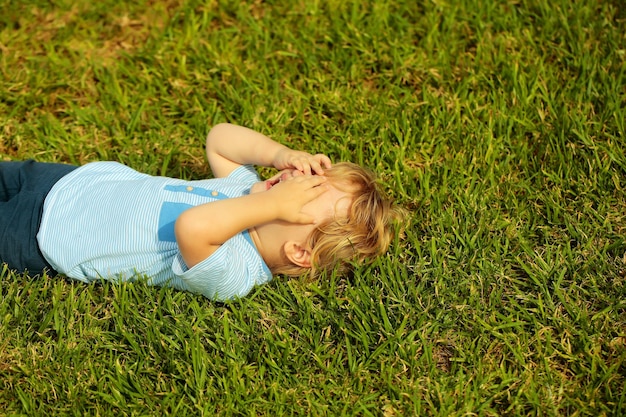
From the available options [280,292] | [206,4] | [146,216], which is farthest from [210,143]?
[206,4]

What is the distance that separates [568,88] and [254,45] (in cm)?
169

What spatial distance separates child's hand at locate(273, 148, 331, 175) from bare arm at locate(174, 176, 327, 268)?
0.24 ft

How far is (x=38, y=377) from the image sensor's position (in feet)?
8.54

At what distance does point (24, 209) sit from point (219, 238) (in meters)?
0.93

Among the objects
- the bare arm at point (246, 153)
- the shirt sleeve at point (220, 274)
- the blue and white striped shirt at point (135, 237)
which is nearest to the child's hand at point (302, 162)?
the bare arm at point (246, 153)

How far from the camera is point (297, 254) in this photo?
114 inches

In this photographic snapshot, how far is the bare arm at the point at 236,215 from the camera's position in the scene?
2.65m

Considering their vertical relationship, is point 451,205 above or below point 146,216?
below

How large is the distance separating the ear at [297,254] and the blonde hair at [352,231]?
1.2 inches

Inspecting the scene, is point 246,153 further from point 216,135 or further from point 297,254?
point 297,254

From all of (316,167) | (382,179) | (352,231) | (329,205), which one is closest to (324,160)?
(316,167)

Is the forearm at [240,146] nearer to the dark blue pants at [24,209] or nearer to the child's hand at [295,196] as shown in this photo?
the child's hand at [295,196]

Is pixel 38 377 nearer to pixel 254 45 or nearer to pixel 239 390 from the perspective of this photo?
pixel 239 390

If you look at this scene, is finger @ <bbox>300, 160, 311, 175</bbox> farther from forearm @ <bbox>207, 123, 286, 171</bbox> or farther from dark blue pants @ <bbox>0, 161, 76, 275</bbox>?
dark blue pants @ <bbox>0, 161, 76, 275</bbox>
